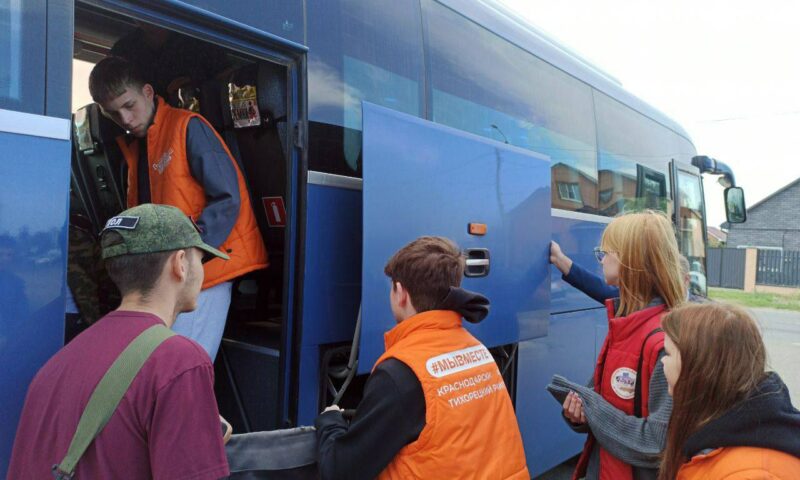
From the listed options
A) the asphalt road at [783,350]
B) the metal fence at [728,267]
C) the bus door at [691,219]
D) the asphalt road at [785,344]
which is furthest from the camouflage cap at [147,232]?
the metal fence at [728,267]

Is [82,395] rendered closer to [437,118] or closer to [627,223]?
[627,223]

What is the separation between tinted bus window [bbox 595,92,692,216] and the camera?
5.27 m

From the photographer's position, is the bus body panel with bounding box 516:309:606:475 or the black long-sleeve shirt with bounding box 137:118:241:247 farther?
the bus body panel with bounding box 516:309:606:475

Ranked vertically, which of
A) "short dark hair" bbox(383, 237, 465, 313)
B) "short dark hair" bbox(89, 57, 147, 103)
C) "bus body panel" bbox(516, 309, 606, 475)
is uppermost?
"short dark hair" bbox(89, 57, 147, 103)

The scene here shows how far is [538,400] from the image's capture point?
4.20 metres

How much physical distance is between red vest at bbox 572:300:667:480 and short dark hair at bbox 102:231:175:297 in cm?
161

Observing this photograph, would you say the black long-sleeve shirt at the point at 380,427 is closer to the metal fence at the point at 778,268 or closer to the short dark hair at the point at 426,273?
the short dark hair at the point at 426,273

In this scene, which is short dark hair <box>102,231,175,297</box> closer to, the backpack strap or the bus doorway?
the bus doorway

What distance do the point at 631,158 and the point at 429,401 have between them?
4599 mm

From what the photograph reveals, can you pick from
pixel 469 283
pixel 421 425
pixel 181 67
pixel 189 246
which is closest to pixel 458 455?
pixel 421 425

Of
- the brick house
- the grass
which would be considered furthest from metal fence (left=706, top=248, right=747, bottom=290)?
the brick house

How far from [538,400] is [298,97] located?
2676 millimetres

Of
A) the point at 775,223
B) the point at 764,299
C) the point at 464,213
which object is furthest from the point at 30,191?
the point at 775,223

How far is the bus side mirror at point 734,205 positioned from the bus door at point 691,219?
26.5 inches
